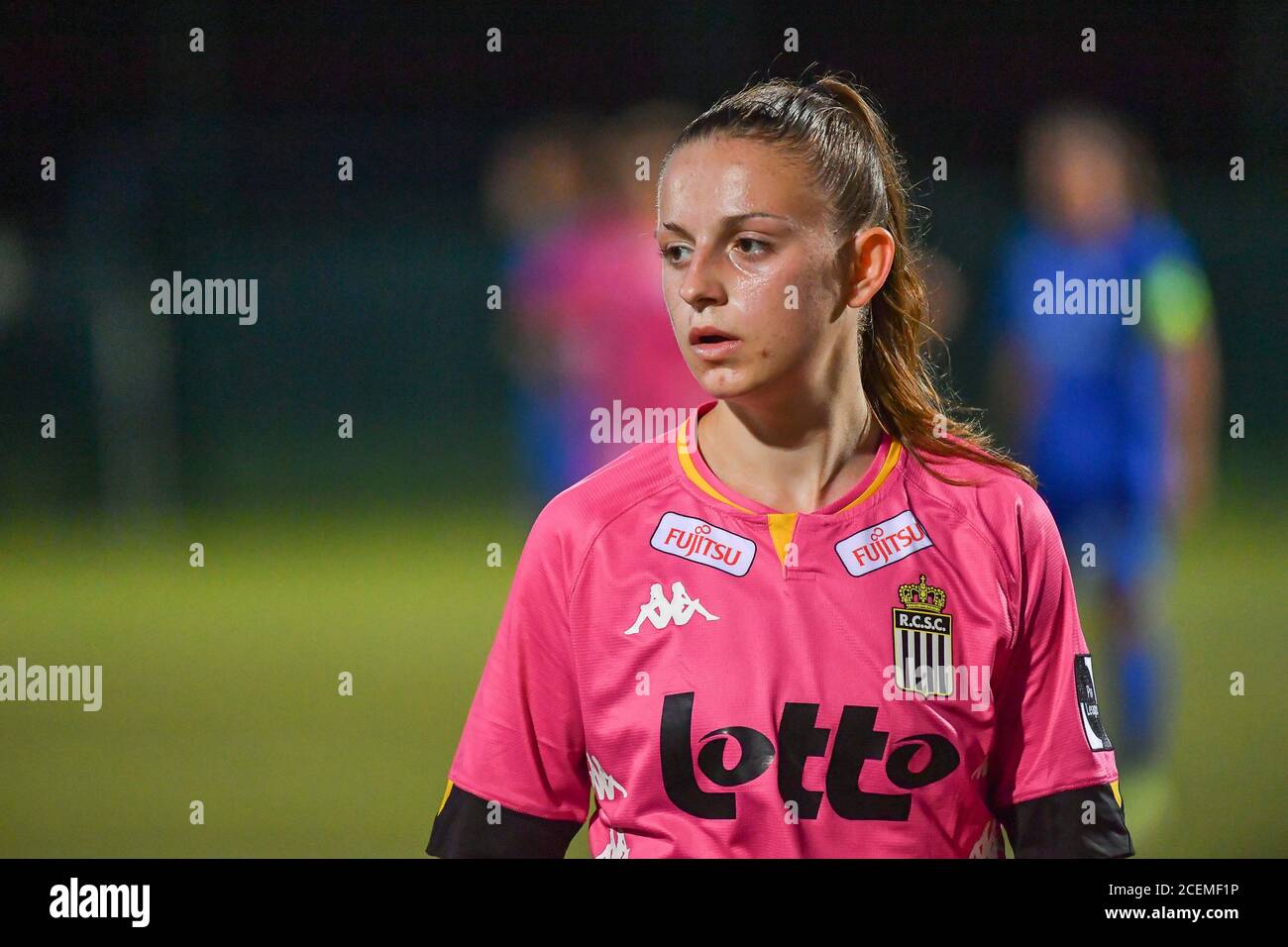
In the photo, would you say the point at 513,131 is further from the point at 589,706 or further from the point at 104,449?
the point at 589,706

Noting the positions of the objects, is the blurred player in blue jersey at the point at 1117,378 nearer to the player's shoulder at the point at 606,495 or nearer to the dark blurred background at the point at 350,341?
the dark blurred background at the point at 350,341

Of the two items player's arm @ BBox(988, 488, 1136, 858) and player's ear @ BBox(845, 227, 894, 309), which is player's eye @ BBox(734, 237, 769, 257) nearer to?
player's ear @ BBox(845, 227, 894, 309)

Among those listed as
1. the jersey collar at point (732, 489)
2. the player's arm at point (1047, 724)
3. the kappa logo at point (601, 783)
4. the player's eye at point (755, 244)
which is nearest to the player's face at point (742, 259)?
the player's eye at point (755, 244)

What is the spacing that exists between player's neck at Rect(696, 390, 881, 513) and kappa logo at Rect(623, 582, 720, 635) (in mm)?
180

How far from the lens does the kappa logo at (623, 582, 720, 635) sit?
1.63 metres

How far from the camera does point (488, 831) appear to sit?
5.42 feet

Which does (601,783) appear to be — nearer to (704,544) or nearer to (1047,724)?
(704,544)

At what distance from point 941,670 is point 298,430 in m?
5.86

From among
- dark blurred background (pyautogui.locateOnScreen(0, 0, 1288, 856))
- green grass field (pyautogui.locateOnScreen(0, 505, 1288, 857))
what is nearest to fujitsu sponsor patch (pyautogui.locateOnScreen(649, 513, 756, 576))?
dark blurred background (pyautogui.locateOnScreen(0, 0, 1288, 856))

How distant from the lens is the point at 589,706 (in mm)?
1618

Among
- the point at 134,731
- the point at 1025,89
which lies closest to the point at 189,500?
the point at 134,731

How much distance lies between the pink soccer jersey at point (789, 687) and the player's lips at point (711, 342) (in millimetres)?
205

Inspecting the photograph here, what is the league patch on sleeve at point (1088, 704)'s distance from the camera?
1.65 meters

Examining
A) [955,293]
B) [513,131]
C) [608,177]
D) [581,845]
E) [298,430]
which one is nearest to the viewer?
[581,845]
